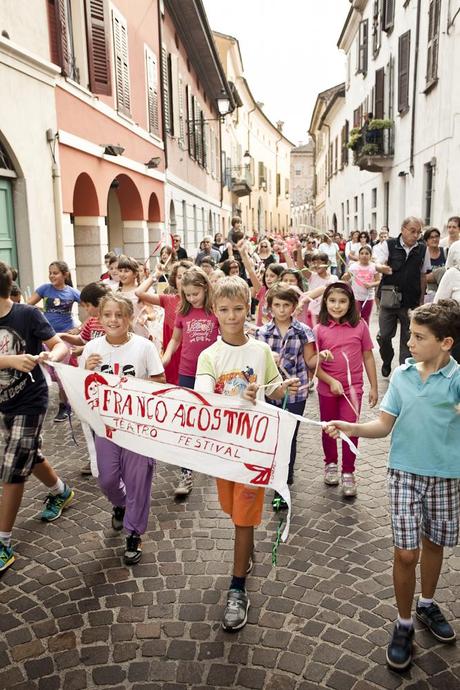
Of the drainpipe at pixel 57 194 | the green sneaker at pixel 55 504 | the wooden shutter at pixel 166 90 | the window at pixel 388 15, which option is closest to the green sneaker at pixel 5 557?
the green sneaker at pixel 55 504

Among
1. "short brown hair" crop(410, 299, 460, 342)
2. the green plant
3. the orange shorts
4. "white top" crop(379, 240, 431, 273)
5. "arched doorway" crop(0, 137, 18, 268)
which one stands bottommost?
the orange shorts

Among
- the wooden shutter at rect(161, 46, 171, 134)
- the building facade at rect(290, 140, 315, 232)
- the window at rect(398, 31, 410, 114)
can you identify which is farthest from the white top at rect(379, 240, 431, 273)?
the building facade at rect(290, 140, 315, 232)

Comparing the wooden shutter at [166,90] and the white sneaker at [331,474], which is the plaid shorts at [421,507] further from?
the wooden shutter at [166,90]

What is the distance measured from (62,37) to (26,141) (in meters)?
2.33

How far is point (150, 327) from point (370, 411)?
271cm

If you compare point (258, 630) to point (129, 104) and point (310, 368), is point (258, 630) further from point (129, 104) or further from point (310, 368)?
point (129, 104)

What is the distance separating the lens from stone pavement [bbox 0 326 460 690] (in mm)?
2781

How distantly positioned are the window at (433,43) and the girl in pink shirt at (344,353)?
11317 millimetres

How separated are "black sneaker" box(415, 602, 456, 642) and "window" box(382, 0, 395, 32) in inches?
768

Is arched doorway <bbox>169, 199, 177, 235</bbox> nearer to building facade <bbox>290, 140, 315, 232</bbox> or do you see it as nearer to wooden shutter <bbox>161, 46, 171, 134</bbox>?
wooden shutter <bbox>161, 46, 171, 134</bbox>

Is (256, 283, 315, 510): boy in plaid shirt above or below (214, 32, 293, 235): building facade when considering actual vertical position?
below

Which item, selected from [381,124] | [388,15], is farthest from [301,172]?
[381,124]

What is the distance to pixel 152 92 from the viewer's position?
16312mm

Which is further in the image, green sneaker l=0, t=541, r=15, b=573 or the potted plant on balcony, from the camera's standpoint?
the potted plant on balcony
